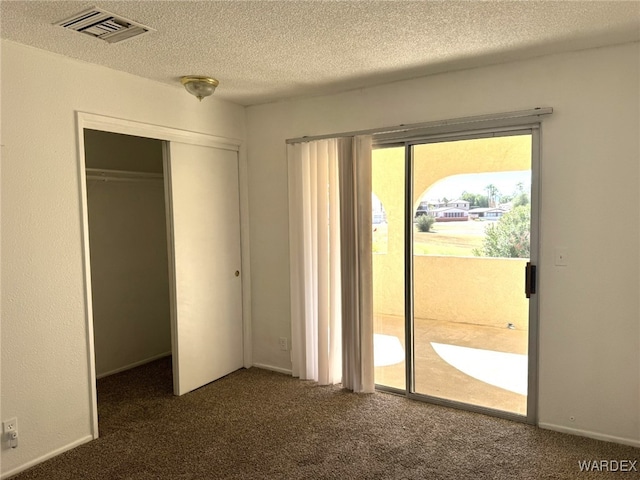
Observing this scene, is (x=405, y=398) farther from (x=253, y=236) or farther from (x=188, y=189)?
(x=188, y=189)

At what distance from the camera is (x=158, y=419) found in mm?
3252

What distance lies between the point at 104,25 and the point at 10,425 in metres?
2.21

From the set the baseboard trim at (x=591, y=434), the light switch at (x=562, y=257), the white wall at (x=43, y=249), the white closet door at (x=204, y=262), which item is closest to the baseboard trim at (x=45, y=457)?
the white wall at (x=43, y=249)

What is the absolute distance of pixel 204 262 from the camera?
3.84 metres

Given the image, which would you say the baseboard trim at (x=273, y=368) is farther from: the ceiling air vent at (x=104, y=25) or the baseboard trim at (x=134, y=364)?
the ceiling air vent at (x=104, y=25)

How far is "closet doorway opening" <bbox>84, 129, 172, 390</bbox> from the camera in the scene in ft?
13.3

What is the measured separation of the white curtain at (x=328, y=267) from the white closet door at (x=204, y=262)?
0.55m

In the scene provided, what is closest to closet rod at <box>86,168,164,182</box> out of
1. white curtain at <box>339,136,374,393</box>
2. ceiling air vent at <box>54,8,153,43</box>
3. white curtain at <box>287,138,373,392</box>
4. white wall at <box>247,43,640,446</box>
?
white curtain at <box>287,138,373,392</box>

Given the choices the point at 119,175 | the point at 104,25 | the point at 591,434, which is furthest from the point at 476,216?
the point at 119,175

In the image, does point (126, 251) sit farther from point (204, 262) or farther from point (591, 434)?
point (591, 434)

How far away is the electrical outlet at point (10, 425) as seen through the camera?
2.56 metres

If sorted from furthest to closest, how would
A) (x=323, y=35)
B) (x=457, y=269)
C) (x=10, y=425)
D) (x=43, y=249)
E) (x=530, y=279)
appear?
(x=457, y=269)
(x=530, y=279)
(x=43, y=249)
(x=10, y=425)
(x=323, y=35)

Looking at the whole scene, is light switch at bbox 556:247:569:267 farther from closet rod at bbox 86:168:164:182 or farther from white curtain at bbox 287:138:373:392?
closet rod at bbox 86:168:164:182

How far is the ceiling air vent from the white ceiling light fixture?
700 mm
